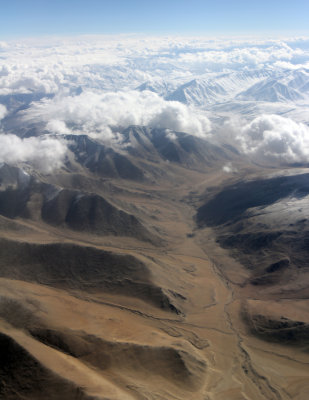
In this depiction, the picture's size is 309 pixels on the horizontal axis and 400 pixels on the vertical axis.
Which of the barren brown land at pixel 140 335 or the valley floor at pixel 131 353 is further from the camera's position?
the barren brown land at pixel 140 335

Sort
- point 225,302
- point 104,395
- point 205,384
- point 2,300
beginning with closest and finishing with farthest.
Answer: point 104,395 < point 205,384 < point 2,300 < point 225,302

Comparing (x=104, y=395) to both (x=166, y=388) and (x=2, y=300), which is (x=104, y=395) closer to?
(x=166, y=388)

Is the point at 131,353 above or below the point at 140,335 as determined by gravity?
above

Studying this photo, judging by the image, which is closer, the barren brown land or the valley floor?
the valley floor

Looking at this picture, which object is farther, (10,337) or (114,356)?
(114,356)

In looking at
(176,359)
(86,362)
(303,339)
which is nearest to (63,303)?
(86,362)

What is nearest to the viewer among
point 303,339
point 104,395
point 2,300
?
point 104,395

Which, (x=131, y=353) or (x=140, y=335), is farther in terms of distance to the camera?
(x=140, y=335)

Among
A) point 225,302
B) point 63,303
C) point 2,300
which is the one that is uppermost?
point 2,300

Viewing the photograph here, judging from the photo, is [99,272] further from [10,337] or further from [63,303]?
[10,337]

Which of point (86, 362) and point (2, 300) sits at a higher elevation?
point (2, 300)
